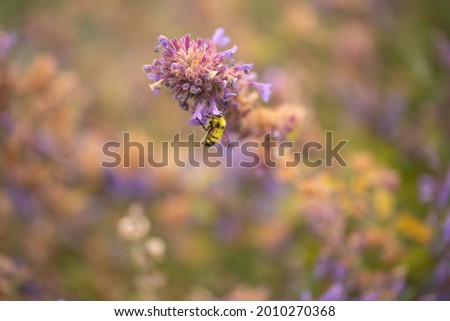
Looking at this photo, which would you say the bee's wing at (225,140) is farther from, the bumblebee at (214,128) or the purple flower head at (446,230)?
the purple flower head at (446,230)

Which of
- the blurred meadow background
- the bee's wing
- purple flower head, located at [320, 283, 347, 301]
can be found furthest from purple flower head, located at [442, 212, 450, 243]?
the bee's wing

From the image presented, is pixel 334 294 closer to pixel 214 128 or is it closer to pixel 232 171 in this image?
pixel 214 128

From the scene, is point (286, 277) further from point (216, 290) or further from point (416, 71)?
point (416, 71)

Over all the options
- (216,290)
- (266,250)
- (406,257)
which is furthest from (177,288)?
(406,257)

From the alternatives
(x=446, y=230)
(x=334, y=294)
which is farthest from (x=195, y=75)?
(x=446, y=230)

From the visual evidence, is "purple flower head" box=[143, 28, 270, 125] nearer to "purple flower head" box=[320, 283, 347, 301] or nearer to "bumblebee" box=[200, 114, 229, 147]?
"bumblebee" box=[200, 114, 229, 147]

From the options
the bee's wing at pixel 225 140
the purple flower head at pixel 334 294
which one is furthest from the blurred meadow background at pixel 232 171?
the bee's wing at pixel 225 140
